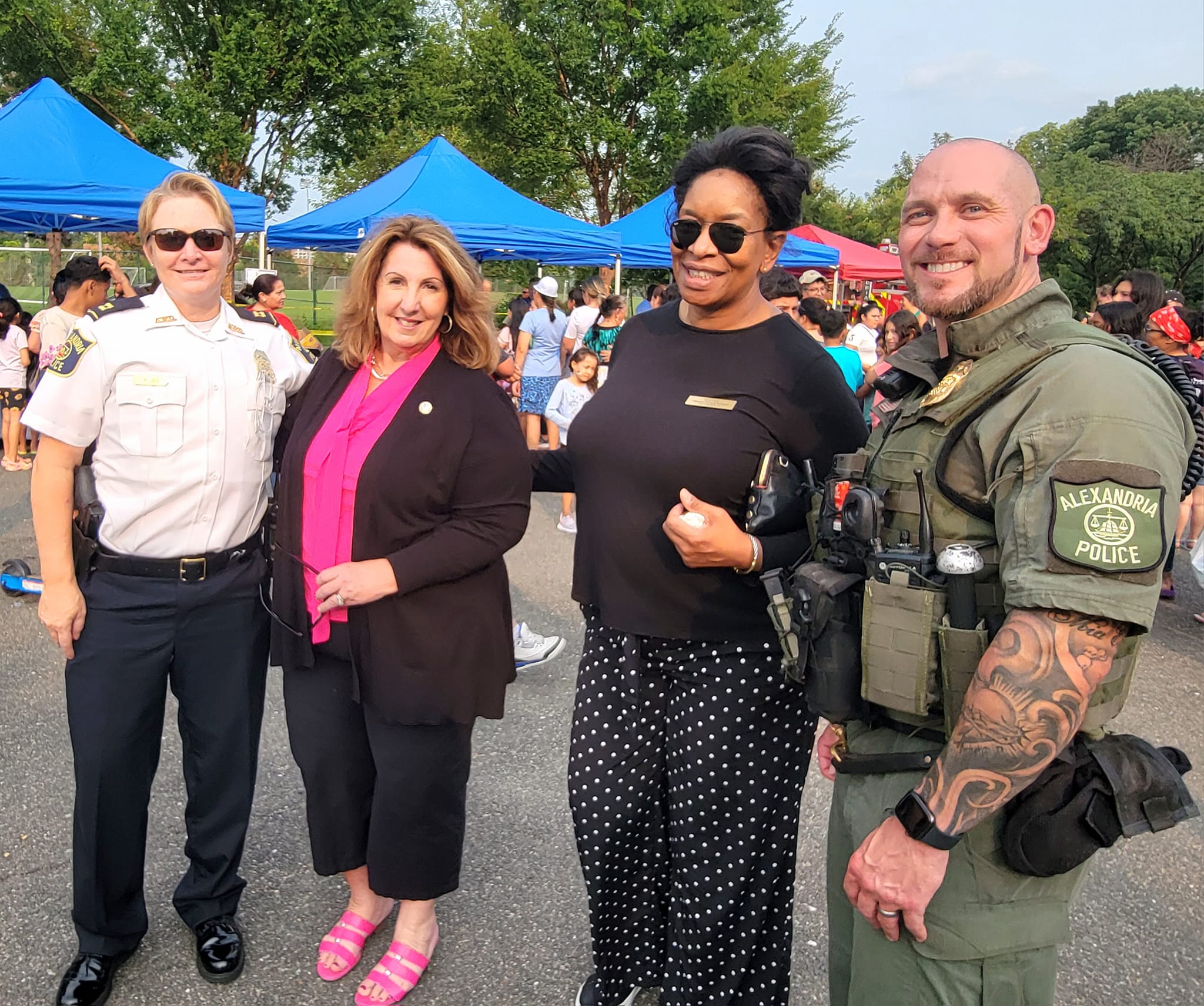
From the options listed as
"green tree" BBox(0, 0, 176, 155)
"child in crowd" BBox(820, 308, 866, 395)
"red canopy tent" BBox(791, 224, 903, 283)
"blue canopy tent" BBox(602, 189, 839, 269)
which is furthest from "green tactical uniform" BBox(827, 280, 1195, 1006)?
"green tree" BBox(0, 0, 176, 155)

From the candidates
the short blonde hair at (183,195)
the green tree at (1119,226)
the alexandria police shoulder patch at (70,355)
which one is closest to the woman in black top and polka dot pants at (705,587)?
the short blonde hair at (183,195)

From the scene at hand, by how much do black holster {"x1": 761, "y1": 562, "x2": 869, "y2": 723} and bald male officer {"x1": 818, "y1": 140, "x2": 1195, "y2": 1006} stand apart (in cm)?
5

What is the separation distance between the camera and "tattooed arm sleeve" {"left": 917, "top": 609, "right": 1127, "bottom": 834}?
1.27 m

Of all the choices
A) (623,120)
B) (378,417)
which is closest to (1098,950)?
(378,417)

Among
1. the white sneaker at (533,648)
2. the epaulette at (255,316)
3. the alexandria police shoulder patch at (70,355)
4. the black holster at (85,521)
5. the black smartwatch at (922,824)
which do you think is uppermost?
the epaulette at (255,316)

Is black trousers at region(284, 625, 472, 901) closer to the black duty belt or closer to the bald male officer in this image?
the black duty belt

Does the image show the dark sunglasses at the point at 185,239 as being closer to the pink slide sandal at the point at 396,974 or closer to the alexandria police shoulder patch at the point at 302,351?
the alexandria police shoulder patch at the point at 302,351

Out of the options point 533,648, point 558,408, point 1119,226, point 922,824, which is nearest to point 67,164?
point 558,408

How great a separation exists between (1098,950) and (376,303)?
265 centimetres

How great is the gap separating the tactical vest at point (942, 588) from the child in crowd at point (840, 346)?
16.9ft

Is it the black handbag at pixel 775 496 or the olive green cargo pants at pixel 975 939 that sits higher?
the black handbag at pixel 775 496

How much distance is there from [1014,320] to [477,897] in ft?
7.45

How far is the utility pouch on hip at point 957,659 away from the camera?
1.36 meters

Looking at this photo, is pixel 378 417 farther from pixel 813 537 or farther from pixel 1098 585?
pixel 1098 585
